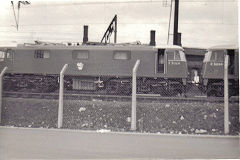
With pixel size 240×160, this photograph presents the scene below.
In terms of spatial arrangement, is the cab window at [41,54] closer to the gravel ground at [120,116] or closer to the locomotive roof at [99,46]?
the locomotive roof at [99,46]

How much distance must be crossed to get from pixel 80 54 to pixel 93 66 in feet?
1.83

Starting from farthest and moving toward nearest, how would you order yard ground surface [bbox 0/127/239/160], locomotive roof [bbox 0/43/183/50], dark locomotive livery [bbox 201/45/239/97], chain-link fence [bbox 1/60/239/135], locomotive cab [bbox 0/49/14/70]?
locomotive roof [bbox 0/43/183/50] < locomotive cab [bbox 0/49/14/70] < dark locomotive livery [bbox 201/45/239/97] < chain-link fence [bbox 1/60/239/135] < yard ground surface [bbox 0/127/239/160]

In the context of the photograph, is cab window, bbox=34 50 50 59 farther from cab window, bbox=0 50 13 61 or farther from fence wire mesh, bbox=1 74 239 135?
fence wire mesh, bbox=1 74 239 135

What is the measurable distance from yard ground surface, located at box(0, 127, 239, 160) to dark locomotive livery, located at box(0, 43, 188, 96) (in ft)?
12.9

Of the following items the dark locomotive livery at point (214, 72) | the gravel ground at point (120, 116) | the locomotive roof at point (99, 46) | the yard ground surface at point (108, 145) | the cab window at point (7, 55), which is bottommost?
the yard ground surface at point (108, 145)

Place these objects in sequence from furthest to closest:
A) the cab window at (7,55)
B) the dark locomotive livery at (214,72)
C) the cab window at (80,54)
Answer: the cab window at (80,54) → the cab window at (7,55) → the dark locomotive livery at (214,72)

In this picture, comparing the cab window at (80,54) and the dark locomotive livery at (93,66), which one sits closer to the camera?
the dark locomotive livery at (93,66)

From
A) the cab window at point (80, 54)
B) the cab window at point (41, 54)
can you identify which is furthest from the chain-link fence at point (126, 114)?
the cab window at point (41, 54)

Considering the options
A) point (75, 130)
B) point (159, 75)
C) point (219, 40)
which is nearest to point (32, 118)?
point (75, 130)

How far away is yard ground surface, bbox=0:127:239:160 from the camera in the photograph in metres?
4.63

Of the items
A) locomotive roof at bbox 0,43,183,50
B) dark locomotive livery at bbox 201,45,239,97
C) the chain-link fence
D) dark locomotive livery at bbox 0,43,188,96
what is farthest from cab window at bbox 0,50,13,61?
dark locomotive livery at bbox 201,45,239,97

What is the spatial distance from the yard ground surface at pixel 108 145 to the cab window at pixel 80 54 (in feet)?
16.6

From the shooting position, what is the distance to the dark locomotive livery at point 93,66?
9.52 metres

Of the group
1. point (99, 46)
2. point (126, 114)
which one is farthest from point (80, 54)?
point (126, 114)
